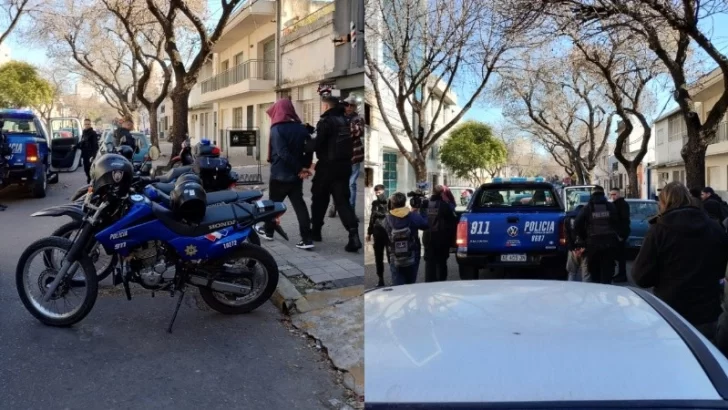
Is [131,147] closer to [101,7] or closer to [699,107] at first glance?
[699,107]

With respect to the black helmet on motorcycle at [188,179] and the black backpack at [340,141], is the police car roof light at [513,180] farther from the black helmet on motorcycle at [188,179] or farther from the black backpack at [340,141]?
the black helmet on motorcycle at [188,179]

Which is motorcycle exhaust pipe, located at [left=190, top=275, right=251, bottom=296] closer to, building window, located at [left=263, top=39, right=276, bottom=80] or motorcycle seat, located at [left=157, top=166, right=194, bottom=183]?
motorcycle seat, located at [left=157, top=166, right=194, bottom=183]

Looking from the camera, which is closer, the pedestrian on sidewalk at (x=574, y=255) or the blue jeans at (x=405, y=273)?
the blue jeans at (x=405, y=273)

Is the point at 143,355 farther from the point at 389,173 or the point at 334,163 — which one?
the point at 334,163

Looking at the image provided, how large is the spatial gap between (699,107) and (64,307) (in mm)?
3666

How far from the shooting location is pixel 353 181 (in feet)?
5.22

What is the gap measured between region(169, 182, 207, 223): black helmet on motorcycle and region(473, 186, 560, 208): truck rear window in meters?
1.81

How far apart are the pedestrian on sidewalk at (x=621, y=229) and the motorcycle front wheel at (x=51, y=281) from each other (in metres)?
2.63

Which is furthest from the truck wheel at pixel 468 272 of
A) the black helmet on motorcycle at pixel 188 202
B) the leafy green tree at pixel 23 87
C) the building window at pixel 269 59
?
the leafy green tree at pixel 23 87

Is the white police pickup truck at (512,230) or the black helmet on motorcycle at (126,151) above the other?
the black helmet on motorcycle at (126,151)

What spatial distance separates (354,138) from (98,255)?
2566 millimetres

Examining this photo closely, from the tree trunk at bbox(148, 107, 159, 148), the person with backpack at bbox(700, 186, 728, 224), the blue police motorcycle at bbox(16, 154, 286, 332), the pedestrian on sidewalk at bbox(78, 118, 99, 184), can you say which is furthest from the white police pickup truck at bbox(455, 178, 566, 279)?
the tree trunk at bbox(148, 107, 159, 148)

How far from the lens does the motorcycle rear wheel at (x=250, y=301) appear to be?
3715 millimetres

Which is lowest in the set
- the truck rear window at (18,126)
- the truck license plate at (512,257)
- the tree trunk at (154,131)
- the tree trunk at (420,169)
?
the truck license plate at (512,257)
